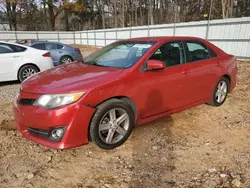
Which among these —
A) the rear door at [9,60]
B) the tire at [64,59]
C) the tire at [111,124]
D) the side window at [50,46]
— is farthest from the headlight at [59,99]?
the side window at [50,46]

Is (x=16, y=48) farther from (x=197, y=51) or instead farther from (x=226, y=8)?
(x=226, y=8)

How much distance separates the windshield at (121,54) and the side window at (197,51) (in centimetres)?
80

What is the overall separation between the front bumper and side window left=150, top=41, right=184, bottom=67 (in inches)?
58.4

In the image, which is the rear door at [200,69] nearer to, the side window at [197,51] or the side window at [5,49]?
the side window at [197,51]

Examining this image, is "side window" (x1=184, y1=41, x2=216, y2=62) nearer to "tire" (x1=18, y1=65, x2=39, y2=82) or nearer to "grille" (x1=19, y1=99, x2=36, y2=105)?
"grille" (x1=19, y1=99, x2=36, y2=105)

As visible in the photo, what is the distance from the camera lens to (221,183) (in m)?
2.55

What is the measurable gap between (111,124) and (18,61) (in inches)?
195

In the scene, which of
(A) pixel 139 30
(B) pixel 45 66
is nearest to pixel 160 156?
(B) pixel 45 66

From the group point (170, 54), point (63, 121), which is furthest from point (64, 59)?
point (63, 121)

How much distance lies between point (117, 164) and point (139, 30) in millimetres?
17299

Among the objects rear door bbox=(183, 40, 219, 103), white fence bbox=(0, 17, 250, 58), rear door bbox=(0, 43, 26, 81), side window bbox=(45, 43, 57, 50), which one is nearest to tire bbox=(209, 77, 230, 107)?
rear door bbox=(183, 40, 219, 103)

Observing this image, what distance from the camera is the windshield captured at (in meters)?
3.57

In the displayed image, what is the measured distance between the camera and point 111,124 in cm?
315

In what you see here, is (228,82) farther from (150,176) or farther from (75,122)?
(75,122)
